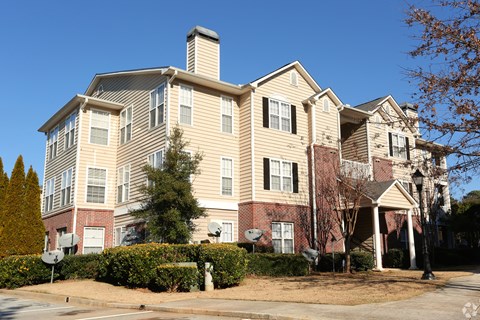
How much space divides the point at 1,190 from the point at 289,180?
15761 millimetres

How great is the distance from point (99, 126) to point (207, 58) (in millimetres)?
6873

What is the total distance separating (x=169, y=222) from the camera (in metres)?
17.2

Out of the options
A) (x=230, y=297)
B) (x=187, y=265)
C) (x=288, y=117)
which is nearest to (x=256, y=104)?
(x=288, y=117)

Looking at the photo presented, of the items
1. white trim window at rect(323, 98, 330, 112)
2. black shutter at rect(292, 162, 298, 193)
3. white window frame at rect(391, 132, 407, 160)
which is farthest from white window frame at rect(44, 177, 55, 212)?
white window frame at rect(391, 132, 407, 160)

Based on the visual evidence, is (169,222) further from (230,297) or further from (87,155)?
(87,155)

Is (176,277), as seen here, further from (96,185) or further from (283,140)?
(283,140)

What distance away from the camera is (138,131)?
2267cm

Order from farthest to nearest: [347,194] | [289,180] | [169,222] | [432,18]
A: [289,180], [347,194], [169,222], [432,18]

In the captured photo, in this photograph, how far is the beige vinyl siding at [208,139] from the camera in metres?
20.8

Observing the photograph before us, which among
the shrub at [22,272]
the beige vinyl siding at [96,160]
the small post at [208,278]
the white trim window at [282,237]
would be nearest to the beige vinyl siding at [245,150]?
the white trim window at [282,237]

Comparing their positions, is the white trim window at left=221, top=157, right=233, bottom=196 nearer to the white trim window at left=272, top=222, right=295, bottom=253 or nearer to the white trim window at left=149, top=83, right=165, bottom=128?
the white trim window at left=272, top=222, right=295, bottom=253

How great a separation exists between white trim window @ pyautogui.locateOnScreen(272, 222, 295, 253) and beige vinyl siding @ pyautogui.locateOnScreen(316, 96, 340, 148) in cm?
497

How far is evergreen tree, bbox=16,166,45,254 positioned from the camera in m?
23.2

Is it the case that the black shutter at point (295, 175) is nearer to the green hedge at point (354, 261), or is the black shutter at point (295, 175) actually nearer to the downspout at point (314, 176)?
the downspout at point (314, 176)
